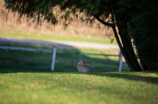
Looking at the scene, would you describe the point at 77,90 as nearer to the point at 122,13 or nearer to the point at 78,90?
the point at 78,90

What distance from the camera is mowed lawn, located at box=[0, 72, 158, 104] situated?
7.21 m

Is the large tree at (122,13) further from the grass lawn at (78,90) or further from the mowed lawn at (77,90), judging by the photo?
the mowed lawn at (77,90)

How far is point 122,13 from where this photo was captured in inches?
557

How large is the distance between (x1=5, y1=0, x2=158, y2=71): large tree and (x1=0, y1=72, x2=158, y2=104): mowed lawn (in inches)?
92.4

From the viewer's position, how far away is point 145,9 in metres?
12.5

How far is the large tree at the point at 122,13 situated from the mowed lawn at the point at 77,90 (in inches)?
92.4

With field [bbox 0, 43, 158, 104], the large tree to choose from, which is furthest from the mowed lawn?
the large tree

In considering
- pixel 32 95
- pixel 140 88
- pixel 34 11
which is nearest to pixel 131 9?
pixel 34 11

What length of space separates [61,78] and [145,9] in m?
4.60

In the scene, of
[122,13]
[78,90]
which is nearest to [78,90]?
[78,90]

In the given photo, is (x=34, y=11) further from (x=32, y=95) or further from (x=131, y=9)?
(x=32, y=95)

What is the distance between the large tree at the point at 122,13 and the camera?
40.5ft

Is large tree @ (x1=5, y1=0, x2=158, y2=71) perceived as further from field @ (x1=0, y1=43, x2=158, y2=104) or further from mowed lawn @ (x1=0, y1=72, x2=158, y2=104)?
mowed lawn @ (x1=0, y1=72, x2=158, y2=104)

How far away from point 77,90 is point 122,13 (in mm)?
6829
